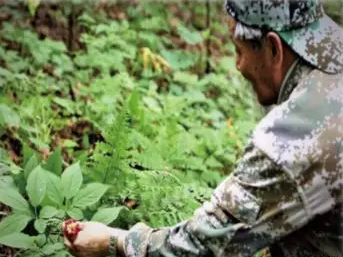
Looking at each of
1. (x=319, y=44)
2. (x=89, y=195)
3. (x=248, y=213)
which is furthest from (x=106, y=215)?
(x=319, y=44)

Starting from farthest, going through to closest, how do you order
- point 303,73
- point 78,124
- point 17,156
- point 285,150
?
1. point 78,124
2. point 17,156
3. point 303,73
4. point 285,150

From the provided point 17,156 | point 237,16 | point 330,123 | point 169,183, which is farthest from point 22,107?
point 330,123

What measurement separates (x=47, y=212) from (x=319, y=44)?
1.34 metres

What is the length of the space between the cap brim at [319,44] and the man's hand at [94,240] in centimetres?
96

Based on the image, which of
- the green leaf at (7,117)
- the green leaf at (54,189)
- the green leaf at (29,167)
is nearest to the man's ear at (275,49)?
the green leaf at (54,189)

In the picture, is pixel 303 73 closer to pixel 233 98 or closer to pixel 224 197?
pixel 224 197

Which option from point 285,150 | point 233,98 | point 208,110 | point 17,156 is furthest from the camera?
point 233,98

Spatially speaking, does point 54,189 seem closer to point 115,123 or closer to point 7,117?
point 115,123

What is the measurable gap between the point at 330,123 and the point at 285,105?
164mm

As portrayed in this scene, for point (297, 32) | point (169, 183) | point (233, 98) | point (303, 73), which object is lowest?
point (233, 98)

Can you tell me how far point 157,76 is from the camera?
17.5ft

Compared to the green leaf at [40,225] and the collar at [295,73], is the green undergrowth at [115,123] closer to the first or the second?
the green leaf at [40,225]

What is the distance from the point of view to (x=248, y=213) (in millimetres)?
2025

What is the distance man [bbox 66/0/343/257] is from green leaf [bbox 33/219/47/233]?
528 mm
